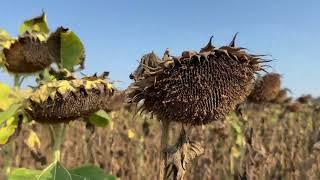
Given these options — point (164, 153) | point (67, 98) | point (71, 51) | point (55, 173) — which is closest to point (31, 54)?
point (71, 51)

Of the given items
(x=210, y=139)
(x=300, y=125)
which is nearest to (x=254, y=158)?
(x=210, y=139)

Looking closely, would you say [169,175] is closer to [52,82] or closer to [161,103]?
Result: [161,103]

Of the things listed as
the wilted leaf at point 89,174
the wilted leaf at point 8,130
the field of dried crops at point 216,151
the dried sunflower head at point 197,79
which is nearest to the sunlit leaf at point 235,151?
the field of dried crops at point 216,151

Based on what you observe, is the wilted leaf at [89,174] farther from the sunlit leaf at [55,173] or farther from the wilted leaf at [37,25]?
the wilted leaf at [37,25]

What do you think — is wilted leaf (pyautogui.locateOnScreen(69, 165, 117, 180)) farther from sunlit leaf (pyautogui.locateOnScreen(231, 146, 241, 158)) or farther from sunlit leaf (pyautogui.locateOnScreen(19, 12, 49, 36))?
sunlit leaf (pyautogui.locateOnScreen(231, 146, 241, 158))

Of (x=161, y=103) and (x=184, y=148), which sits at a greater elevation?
(x=161, y=103)

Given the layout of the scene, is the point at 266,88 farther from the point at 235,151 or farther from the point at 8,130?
the point at 8,130

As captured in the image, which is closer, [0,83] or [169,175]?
[169,175]
